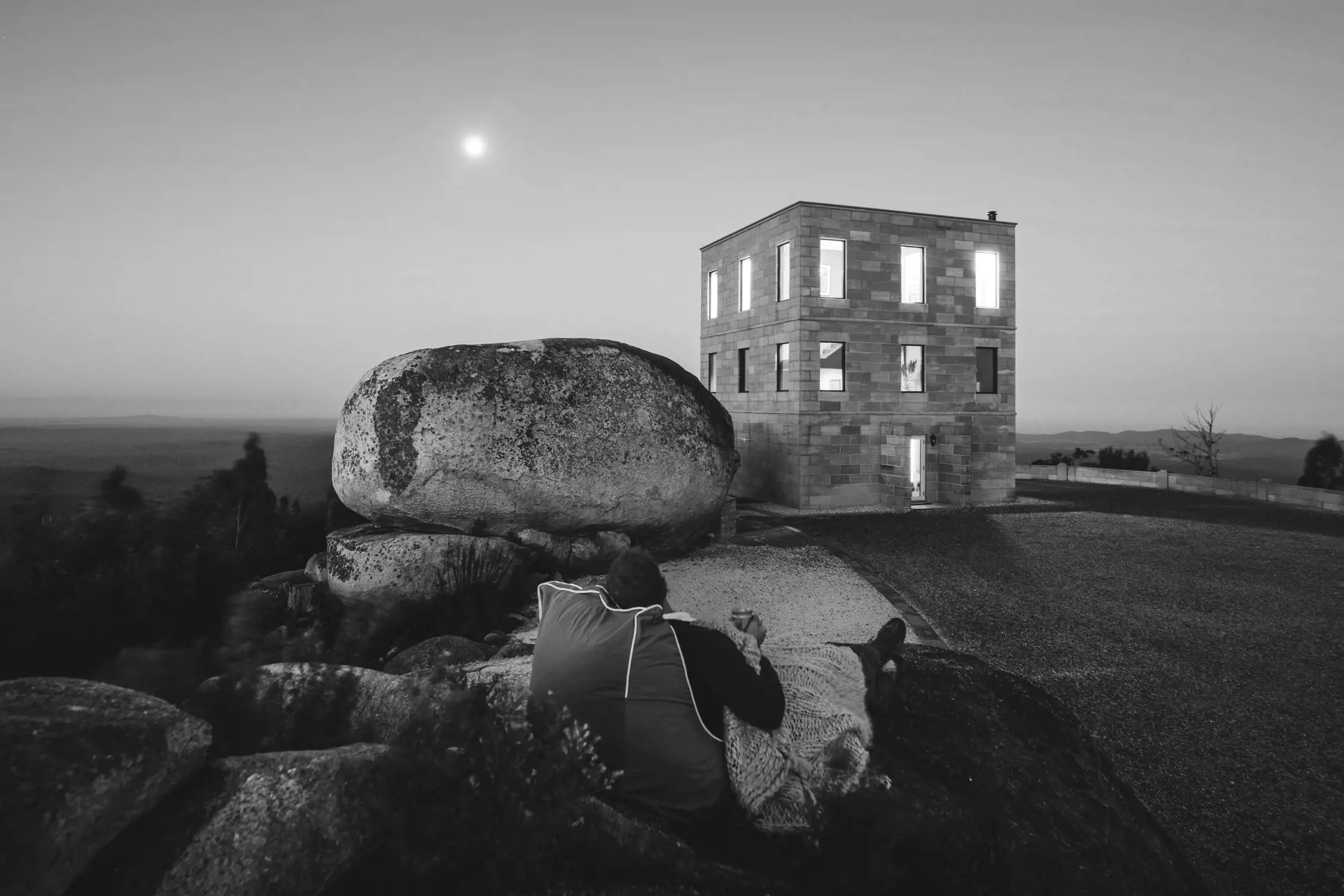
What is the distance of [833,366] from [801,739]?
56.2 feet

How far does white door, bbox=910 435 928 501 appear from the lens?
20.7m

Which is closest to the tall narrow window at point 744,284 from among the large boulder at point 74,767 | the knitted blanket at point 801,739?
the knitted blanket at point 801,739

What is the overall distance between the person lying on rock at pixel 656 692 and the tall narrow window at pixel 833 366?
56.1ft

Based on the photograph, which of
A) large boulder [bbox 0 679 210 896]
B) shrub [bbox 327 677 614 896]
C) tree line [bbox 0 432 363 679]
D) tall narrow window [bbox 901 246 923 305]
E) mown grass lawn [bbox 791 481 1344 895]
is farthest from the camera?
tall narrow window [bbox 901 246 923 305]

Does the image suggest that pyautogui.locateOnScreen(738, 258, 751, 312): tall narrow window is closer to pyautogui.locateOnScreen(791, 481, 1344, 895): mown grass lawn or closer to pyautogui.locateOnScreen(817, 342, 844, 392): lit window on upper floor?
pyautogui.locateOnScreen(817, 342, 844, 392): lit window on upper floor

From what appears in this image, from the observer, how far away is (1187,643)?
8.16 m

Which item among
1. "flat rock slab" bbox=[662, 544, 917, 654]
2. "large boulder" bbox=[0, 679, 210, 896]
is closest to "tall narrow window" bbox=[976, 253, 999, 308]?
"flat rock slab" bbox=[662, 544, 917, 654]

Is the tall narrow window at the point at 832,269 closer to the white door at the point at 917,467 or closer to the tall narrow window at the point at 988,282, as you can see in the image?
the tall narrow window at the point at 988,282

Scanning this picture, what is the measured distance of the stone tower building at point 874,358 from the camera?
63.1 ft

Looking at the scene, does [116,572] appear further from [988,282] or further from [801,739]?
[988,282]

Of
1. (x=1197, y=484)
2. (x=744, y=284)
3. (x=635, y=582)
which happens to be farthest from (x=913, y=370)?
(x=635, y=582)

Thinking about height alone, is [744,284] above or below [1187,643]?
above

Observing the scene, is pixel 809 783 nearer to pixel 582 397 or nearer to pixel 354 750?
pixel 354 750

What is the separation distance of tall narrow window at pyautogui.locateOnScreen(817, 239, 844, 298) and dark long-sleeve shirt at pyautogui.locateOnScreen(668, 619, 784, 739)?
17.7 m
